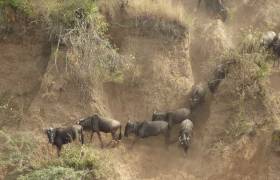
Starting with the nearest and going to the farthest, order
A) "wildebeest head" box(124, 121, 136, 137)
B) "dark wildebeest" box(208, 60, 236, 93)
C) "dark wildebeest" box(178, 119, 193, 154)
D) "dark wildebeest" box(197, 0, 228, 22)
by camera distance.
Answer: "dark wildebeest" box(178, 119, 193, 154), "wildebeest head" box(124, 121, 136, 137), "dark wildebeest" box(208, 60, 236, 93), "dark wildebeest" box(197, 0, 228, 22)

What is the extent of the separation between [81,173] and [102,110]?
271cm

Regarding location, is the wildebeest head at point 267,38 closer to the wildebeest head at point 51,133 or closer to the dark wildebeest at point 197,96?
the dark wildebeest at point 197,96

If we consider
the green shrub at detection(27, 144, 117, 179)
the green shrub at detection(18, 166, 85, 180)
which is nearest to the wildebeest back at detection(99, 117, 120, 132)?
the green shrub at detection(27, 144, 117, 179)

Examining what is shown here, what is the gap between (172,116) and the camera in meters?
13.6

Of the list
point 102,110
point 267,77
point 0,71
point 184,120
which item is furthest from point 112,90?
point 267,77

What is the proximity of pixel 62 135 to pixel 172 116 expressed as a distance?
10.2 ft

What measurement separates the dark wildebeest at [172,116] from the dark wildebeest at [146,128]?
327 mm

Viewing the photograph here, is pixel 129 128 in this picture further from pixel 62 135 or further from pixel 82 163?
pixel 82 163

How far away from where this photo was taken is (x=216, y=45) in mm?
15789

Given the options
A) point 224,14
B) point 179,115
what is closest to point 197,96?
point 179,115

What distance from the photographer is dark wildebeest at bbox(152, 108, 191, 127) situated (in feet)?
44.4

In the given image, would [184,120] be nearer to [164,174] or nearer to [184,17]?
[164,174]

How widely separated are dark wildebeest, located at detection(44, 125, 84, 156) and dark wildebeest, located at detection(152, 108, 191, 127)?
2263mm

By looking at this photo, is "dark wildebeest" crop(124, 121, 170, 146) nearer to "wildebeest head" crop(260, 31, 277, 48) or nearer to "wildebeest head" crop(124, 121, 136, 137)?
"wildebeest head" crop(124, 121, 136, 137)
